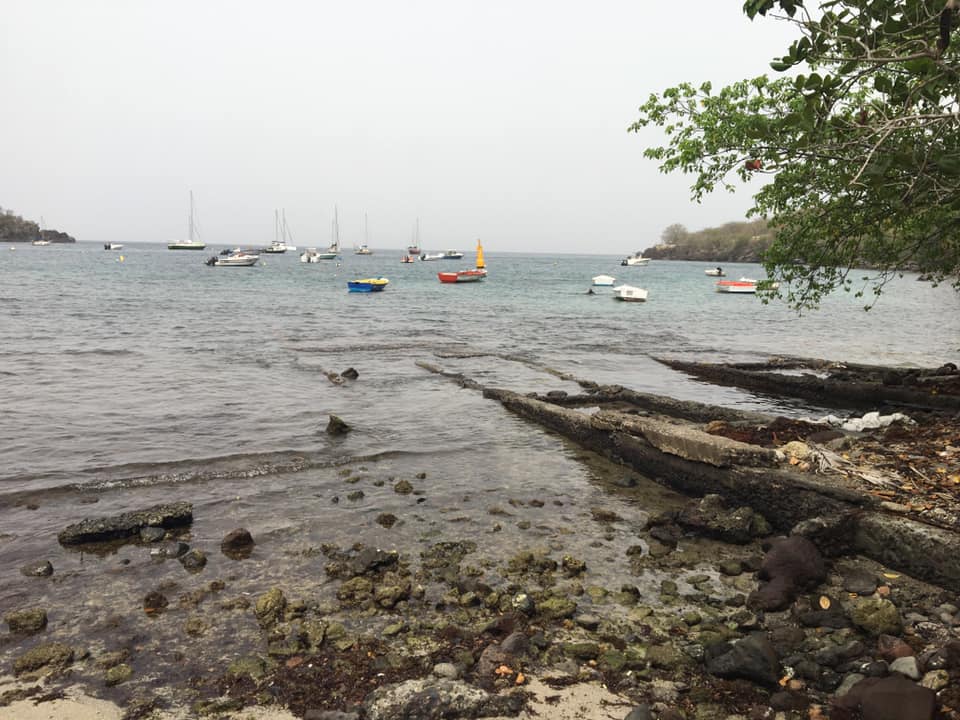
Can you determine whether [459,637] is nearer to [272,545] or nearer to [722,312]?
[272,545]

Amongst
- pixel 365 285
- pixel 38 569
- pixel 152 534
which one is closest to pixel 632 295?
pixel 365 285

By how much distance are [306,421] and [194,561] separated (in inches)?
281

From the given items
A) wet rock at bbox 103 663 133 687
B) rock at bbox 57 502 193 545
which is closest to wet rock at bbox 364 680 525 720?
wet rock at bbox 103 663 133 687

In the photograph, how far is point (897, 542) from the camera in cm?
632

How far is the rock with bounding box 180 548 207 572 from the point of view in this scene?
23.2 ft

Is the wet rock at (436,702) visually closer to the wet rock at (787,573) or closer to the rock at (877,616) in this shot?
the wet rock at (787,573)

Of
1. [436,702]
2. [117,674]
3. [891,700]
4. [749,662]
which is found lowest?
[117,674]

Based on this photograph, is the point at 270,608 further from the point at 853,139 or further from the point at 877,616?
the point at 853,139

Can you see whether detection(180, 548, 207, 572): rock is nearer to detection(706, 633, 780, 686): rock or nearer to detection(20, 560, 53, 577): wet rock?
detection(20, 560, 53, 577): wet rock

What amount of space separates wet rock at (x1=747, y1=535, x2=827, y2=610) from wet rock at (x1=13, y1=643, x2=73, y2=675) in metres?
6.47

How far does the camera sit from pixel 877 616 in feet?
17.5

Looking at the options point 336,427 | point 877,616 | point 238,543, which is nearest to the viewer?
point 877,616

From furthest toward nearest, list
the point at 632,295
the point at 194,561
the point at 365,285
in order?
the point at 365,285 < the point at 632,295 < the point at 194,561

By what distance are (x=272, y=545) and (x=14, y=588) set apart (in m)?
2.73
